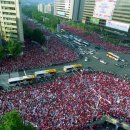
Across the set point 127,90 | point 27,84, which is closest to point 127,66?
point 127,90

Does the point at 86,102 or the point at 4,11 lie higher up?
the point at 4,11

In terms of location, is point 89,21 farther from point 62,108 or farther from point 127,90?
point 62,108

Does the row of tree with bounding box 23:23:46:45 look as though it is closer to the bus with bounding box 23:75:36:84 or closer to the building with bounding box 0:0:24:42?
the building with bounding box 0:0:24:42

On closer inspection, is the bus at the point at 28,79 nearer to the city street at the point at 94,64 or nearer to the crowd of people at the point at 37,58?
the city street at the point at 94,64

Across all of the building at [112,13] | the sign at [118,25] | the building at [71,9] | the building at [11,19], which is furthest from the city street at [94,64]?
the building at [71,9]

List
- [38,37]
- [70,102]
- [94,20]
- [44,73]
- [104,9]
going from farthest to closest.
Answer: [94,20] < [104,9] < [38,37] < [44,73] < [70,102]

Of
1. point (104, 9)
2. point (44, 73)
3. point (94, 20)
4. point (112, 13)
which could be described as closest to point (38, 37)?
point (44, 73)

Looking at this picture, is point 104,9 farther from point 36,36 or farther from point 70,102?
point 70,102
